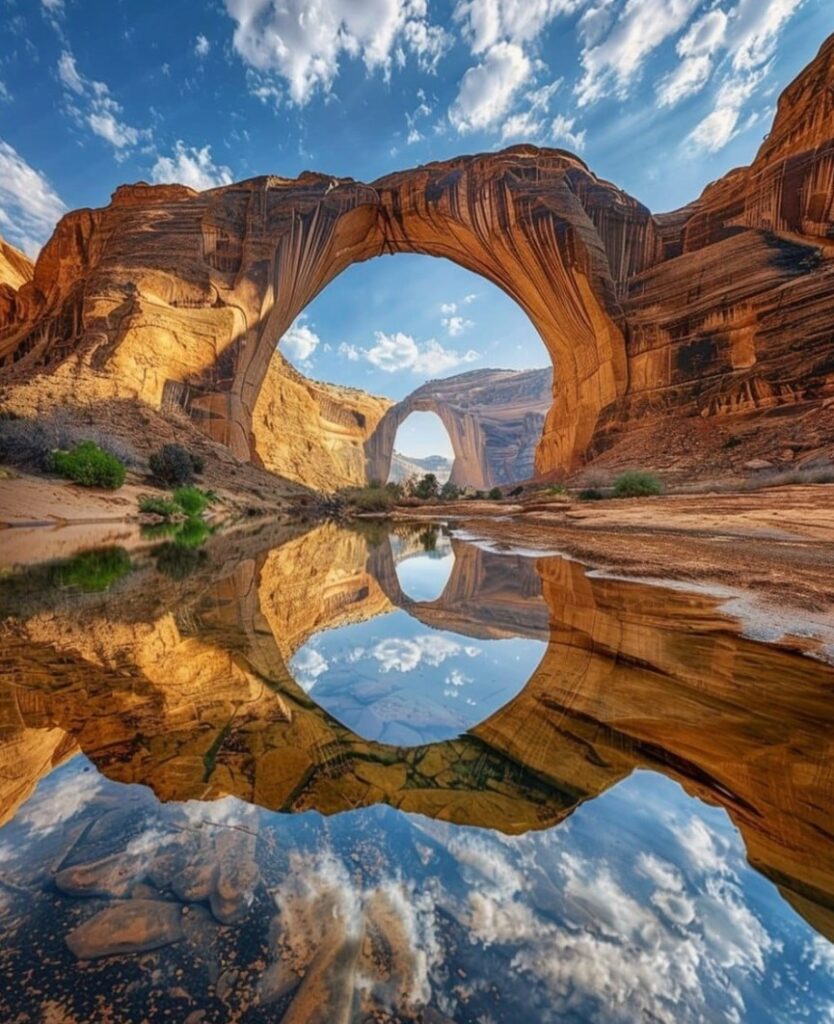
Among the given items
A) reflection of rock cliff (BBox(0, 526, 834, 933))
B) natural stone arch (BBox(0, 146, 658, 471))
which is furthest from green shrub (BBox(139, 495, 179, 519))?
reflection of rock cliff (BBox(0, 526, 834, 933))

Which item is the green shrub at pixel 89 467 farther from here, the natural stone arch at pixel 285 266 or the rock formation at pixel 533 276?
the natural stone arch at pixel 285 266

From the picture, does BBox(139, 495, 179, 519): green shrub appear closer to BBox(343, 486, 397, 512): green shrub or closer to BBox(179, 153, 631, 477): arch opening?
BBox(343, 486, 397, 512): green shrub

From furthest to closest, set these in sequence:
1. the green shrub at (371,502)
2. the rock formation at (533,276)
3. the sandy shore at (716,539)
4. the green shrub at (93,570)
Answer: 1. the green shrub at (371,502)
2. the rock formation at (533,276)
3. the green shrub at (93,570)
4. the sandy shore at (716,539)

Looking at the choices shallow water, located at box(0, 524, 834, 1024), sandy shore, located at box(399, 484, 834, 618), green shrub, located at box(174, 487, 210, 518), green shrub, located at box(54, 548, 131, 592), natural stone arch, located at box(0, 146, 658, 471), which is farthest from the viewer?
natural stone arch, located at box(0, 146, 658, 471)

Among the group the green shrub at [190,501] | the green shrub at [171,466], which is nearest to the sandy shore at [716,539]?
the green shrub at [190,501]

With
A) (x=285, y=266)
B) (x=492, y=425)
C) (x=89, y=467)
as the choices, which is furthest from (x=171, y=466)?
(x=492, y=425)

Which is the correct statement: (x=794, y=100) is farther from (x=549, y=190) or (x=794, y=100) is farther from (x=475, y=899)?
(x=475, y=899)
